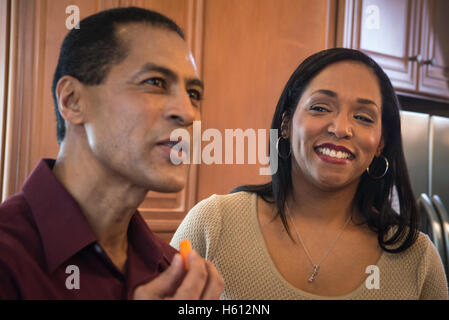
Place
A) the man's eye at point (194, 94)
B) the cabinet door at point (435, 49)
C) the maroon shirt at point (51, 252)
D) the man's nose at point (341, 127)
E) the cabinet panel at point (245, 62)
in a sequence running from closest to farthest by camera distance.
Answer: the maroon shirt at point (51, 252) → the man's eye at point (194, 94) → the man's nose at point (341, 127) → the cabinet panel at point (245, 62) → the cabinet door at point (435, 49)

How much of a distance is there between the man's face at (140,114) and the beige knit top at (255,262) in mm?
390

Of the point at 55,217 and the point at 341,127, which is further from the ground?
the point at 341,127

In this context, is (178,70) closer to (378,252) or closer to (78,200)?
(78,200)

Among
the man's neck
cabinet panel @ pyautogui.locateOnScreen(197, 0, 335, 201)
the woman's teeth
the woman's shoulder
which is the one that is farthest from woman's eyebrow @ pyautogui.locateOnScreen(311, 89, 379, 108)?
cabinet panel @ pyautogui.locateOnScreen(197, 0, 335, 201)

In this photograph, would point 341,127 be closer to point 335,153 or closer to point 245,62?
point 335,153

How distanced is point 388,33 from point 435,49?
343 millimetres

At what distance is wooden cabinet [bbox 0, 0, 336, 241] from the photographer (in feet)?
4.79

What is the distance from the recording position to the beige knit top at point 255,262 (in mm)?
1021

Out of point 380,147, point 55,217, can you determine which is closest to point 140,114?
point 55,217

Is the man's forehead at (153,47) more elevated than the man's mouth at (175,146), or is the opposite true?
the man's forehead at (153,47)

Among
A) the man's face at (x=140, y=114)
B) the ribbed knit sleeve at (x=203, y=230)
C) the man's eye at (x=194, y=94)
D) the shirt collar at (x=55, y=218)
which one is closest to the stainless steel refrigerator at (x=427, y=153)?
the ribbed knit sleeve at (x=203, y=230)

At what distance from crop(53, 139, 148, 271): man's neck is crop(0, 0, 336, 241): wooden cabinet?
83 cm

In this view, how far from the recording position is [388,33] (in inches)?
86.4

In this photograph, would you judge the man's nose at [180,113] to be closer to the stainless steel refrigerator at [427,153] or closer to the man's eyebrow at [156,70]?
the man's eyebrow at [156,70]
